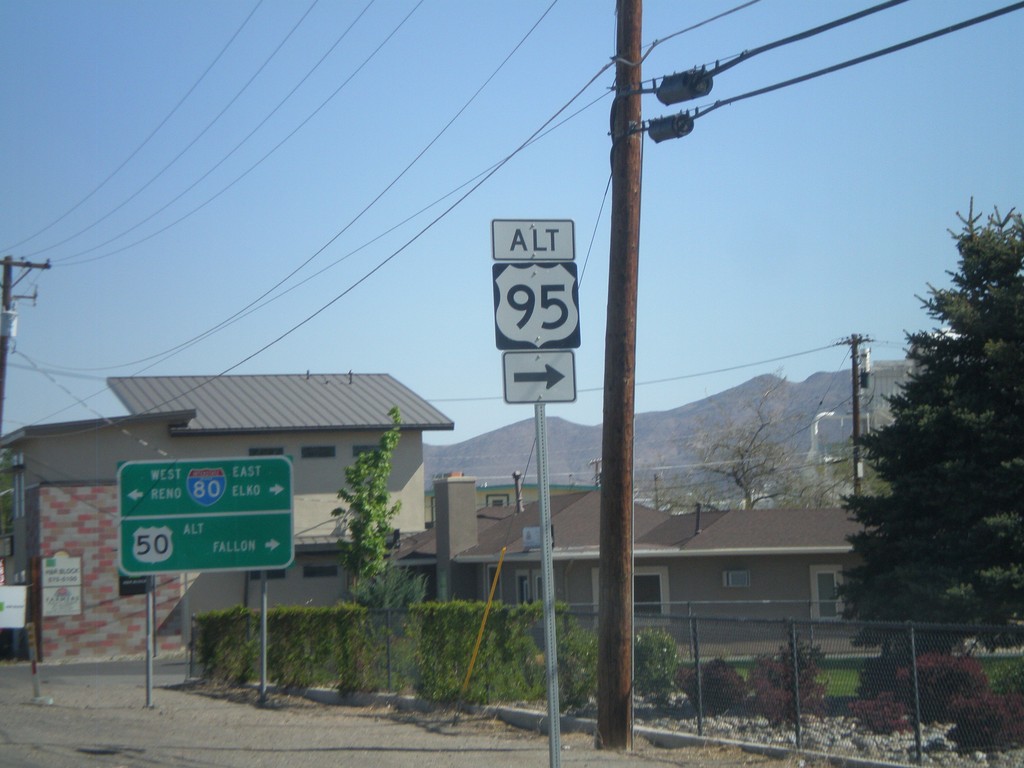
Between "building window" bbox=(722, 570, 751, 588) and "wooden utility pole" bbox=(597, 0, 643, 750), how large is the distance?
1836 cm

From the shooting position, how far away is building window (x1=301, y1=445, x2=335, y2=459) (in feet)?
133

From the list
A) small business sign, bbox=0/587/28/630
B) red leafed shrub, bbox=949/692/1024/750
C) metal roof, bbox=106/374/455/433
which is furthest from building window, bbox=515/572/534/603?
red leafed shrub, bbox=949/692/1024/750

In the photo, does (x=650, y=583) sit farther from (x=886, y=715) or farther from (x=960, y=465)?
(x=886, y=715)

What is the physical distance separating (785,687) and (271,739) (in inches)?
242

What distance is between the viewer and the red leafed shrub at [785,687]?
12.2 m

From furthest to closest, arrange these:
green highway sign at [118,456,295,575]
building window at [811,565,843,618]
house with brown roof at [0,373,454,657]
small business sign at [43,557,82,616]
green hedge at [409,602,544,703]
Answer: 1. house with brown roof at [0,373,454,657]
2. small business sign at [43,557,82,616]
3. building window at [811,565,843,618]
4. green highway sign at [118,456,295,575]
5. green hedge at [409,602,544,703]

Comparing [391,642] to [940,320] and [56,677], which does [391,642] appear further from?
[56,677]

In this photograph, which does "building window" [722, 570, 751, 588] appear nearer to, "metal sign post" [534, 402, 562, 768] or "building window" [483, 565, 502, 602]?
"building window" [483, 565, 502, 602]

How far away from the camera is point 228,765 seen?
1170 centimetres

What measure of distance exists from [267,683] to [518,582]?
12705mm

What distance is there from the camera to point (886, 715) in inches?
467

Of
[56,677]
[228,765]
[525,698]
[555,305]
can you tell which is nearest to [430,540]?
[56,677]

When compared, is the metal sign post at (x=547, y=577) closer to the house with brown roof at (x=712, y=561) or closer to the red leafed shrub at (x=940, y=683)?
the red leafed shrub at (x=940, y=683)

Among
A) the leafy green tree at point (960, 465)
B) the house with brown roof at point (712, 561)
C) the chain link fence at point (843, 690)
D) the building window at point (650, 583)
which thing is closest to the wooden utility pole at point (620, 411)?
the chain link fence at point (843, 690)
